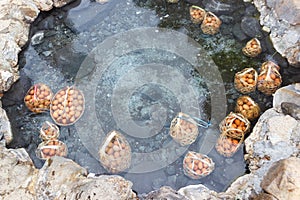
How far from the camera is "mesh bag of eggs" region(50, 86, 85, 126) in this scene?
4.40m

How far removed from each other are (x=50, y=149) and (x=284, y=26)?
318 cm

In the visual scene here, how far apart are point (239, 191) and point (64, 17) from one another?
318cm

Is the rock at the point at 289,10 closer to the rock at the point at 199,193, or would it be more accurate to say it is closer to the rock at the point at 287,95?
the rock at the point at 287,95

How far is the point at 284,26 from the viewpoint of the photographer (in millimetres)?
4656

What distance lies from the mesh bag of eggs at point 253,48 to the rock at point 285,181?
1767mm

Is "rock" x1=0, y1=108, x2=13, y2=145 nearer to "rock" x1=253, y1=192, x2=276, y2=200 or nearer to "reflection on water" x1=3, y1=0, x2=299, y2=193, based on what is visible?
"reflection on water" x1=3, y1=0, x2=299, y2=193

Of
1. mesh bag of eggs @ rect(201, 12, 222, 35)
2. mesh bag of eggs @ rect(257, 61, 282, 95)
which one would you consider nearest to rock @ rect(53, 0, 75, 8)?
mesh bag of eggs @ rect(201, 12, 222, 35)

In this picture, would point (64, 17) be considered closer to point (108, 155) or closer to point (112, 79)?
point (112, 79)

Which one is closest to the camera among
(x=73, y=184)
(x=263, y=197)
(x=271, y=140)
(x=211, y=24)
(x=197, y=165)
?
(x=263, y=197)

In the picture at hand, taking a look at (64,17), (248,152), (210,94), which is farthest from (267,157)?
(64,17)

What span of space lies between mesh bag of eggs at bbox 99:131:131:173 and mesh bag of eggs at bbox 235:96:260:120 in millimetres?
1405

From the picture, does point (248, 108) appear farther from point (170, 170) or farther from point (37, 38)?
point (37, 38)

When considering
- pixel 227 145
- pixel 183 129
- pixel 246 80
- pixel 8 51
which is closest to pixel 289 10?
pixel 246 80

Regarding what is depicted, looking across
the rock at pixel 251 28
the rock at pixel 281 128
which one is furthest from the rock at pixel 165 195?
the rock at pixel 251 28
